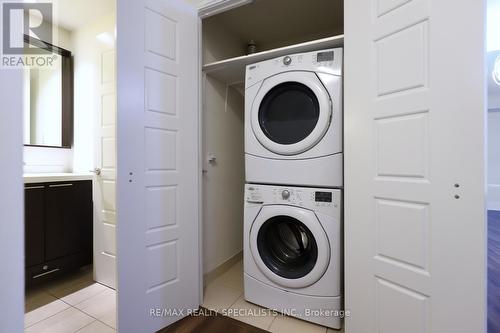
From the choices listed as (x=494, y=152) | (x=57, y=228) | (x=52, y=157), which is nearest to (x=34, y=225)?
(x=57, y=228)

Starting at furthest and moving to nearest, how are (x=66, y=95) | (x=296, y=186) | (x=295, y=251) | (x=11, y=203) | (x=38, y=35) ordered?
(x=66, y=95) < (x=38, y=35) < (x=295, y=251) < (x=296, y=186) < (x=11, y=203)

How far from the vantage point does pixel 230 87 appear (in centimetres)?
223

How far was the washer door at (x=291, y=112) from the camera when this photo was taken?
4.37ft

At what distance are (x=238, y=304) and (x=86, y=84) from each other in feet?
7.73

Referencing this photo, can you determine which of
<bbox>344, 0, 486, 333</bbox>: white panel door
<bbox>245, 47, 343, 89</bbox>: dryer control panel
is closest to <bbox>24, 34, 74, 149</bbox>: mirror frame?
<bbox>245, 47, 343, 89</bbox>: dryer control panel

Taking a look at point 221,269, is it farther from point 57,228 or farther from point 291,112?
point 291,112

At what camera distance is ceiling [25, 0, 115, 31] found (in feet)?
5.90

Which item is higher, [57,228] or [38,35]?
[38,35]

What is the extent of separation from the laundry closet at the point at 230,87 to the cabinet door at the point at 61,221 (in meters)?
1.10

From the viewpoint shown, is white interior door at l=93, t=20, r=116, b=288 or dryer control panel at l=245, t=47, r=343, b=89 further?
white interior door at l=93, t=20, r=116, b=288

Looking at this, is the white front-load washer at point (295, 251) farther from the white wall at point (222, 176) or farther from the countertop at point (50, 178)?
the countertop at point (50, 178)

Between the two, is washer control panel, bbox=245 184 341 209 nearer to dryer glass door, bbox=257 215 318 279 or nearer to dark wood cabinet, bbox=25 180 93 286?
dryer glass door, bbox=257 215 318 279

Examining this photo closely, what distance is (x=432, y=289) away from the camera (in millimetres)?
898

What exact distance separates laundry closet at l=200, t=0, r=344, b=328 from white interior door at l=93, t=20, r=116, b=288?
0.72 m
